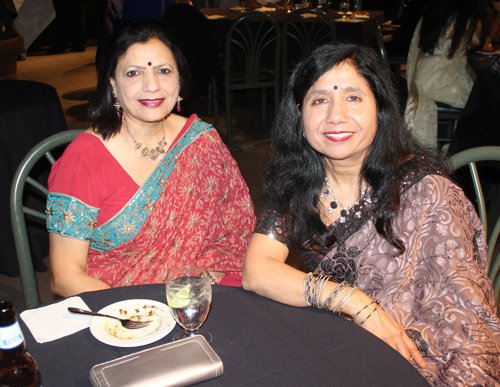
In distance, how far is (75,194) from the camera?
4.43 ft

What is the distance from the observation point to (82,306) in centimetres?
99

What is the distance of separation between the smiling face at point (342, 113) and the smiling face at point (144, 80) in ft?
1.75

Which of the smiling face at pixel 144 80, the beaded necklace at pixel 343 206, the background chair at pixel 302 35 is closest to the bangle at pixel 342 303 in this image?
the beaded necklace at pixel 343 206

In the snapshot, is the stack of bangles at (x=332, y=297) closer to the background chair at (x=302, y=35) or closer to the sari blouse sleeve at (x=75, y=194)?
the sari blouse sleeve at (x=75, y=194)

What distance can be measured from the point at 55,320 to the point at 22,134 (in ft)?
5.28

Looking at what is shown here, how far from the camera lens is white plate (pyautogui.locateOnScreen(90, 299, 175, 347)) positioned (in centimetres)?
89

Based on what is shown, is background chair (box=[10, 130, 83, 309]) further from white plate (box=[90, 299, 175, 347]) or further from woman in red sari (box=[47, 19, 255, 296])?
white plate (box=[90, 299, 175, 347])

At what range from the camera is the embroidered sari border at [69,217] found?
1.31 metres

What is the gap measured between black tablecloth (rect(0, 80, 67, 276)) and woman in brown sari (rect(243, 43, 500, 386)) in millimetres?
1481

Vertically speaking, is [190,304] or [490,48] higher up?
[490,48]

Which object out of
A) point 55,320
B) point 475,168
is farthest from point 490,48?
point 55,320

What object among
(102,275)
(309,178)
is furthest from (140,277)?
(309,178)

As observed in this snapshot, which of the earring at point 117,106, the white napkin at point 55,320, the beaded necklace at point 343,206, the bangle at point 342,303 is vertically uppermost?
the earring at point 117,106

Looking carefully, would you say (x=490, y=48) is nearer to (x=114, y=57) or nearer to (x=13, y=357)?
(x=114, y=57)
